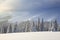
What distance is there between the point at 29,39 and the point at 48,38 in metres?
0.34

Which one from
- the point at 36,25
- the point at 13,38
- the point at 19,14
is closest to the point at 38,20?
the point at 36,25

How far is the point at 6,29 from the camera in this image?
6.15 ft

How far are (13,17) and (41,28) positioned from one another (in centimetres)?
56

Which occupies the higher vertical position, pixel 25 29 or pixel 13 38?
pixel 25 29

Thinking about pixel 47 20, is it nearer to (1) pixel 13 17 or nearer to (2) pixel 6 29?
(1) pixel 13 17

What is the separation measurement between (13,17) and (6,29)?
10.0 inches

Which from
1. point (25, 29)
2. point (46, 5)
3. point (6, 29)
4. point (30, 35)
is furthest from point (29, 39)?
point (46, 5)

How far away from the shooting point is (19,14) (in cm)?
192

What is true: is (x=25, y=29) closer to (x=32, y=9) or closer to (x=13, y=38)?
(x=13, y=38)

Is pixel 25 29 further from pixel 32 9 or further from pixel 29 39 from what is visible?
pixel 32 9

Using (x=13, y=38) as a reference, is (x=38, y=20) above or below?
above

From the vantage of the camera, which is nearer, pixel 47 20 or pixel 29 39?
pixel 29 39

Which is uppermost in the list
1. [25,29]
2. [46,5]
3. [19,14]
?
[46,5]

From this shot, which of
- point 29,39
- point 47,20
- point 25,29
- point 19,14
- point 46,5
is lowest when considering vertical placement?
point 29,39
